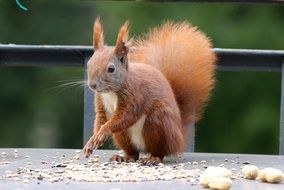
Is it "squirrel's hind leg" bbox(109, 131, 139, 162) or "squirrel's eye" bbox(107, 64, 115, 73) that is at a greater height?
"squirrel's eye" bbox(107, 64, 115, 73)

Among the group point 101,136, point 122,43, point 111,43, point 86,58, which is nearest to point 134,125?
point 101,136

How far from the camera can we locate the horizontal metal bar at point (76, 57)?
4.25 m

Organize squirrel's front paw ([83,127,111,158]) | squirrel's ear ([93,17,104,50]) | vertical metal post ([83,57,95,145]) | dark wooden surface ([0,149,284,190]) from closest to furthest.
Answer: dark wooden surface ([0,149,284,190]) → squirrel's front paw ([83,127,111,158]) → squirrel's ear ([93,17,104,50]) → vertical metal post ([83,57,95,145])

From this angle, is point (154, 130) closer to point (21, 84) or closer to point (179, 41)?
point (179, 41)

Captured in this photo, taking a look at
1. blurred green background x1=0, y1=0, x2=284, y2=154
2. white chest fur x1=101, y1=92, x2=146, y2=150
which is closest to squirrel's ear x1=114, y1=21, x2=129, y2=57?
white chest fur x1=101, y1=92, x2=146, y2=150

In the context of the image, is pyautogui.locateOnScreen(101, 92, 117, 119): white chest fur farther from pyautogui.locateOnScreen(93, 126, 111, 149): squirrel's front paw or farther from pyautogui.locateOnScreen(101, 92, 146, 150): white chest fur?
pyautogui.locateOnScreen(93, 126, 111, 149): squirrel's front paw

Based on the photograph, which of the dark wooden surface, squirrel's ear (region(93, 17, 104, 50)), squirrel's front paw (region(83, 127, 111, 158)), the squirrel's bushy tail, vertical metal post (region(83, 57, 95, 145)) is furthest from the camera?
vertical metal post (region(83, 57, 95, 145))

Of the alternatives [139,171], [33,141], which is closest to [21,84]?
[33,141]

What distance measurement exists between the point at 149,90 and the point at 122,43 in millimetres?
185

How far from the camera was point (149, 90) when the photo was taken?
12.6 ft

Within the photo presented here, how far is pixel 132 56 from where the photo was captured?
421 cm

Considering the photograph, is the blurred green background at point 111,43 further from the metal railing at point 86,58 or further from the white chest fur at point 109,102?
the white chest fur at point 109,102

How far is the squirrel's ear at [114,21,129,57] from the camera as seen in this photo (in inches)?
147

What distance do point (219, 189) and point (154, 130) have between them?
0.74 m
